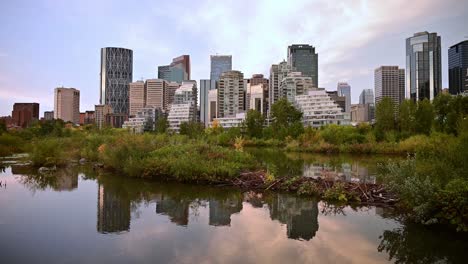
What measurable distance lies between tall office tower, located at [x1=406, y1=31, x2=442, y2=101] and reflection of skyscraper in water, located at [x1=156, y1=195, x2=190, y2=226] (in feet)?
546

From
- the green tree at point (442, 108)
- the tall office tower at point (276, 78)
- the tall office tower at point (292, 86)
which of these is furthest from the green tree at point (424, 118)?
the tall office tower at point (276, 78)

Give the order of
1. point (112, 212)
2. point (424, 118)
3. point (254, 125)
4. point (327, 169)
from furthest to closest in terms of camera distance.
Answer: point (254, 125), point (424, 118), point (327, 169), point (112, 212)

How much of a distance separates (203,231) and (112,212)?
10.8 ft

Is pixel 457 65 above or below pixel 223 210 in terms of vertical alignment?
above

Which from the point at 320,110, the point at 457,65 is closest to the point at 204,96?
the point at 320,110

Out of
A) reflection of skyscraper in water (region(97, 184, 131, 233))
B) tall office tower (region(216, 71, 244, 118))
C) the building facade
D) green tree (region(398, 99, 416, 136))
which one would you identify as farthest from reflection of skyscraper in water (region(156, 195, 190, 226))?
tall office tower (region(216, 71, 244, 118))

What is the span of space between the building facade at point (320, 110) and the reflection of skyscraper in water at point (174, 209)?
72.0 metres

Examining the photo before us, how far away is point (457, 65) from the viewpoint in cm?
14738

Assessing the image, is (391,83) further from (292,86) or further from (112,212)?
(112,212)

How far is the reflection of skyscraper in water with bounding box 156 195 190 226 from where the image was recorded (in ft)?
30.1

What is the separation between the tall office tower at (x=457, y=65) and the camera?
142 meters

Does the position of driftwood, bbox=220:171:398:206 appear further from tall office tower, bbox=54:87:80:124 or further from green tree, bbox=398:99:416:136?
tall office tower, bbox=54:87:80:124

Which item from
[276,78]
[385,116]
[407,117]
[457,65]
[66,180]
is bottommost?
[66,180]

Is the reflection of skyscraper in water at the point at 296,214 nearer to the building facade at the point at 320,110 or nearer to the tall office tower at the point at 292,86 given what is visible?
the building facade at the point at 320,110
